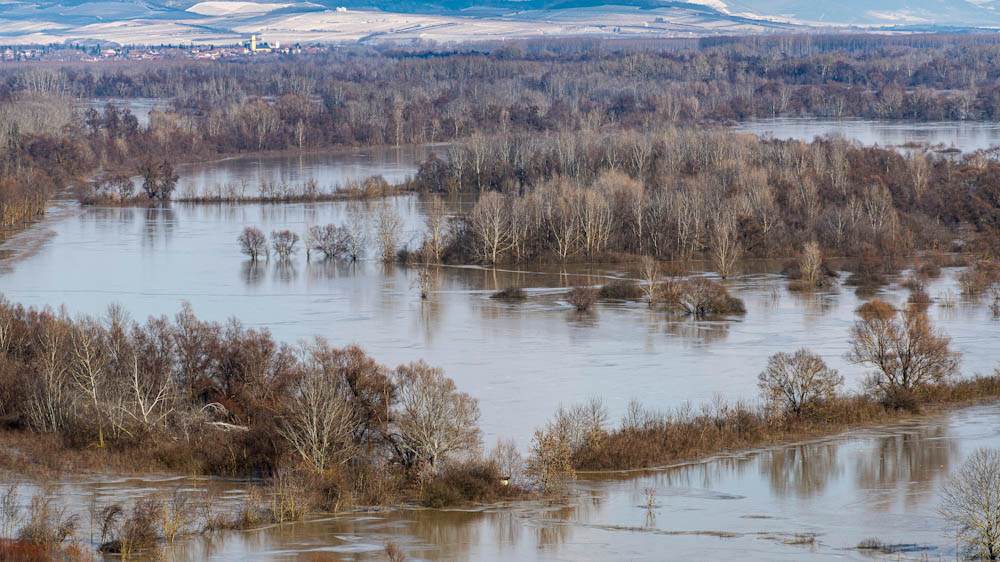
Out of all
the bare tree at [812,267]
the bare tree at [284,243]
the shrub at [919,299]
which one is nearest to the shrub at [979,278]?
the shrub at [919,299]

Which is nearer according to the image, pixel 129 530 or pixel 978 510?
pixel 129 530

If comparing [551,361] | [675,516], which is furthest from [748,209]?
[675,516]

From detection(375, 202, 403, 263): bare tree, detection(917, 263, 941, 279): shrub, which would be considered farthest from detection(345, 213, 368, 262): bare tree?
detection(917, 263, 941, 279): shrub

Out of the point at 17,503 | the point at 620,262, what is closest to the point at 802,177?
the point at 620,262

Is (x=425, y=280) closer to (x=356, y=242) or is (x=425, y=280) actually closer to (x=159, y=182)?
(x=356, y=242)

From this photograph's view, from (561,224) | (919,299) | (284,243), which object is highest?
(561,224)

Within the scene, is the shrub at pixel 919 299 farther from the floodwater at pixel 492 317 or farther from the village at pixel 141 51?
the village at pixel 141 51

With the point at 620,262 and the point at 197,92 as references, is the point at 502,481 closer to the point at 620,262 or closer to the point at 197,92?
the point at 620,262
